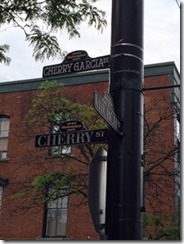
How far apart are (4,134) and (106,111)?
22.3m

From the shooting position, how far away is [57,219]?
23.4m

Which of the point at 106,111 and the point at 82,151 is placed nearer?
the point at 106,111

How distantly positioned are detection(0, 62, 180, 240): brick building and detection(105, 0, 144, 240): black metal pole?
1422cm

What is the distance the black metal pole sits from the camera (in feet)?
15.4

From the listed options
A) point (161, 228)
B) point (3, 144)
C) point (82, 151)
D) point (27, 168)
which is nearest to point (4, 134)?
point (3, 144)

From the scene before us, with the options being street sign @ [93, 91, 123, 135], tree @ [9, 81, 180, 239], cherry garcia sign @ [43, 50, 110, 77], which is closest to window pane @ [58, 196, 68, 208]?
tree @ [9, 81, 180, 239]

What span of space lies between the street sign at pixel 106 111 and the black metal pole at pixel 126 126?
0.09 meters

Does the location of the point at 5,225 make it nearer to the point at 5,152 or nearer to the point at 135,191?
the point at 5,152

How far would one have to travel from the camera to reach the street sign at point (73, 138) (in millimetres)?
5108

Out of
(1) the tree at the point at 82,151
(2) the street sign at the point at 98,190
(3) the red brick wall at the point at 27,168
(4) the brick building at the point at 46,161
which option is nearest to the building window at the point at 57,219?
(4) the brick building at the point at 46,161

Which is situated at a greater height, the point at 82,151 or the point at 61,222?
the point at 82,151

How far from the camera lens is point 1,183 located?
82.0ft

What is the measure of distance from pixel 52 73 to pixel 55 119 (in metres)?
10.2

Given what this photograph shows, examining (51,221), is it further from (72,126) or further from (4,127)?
(72,126)
